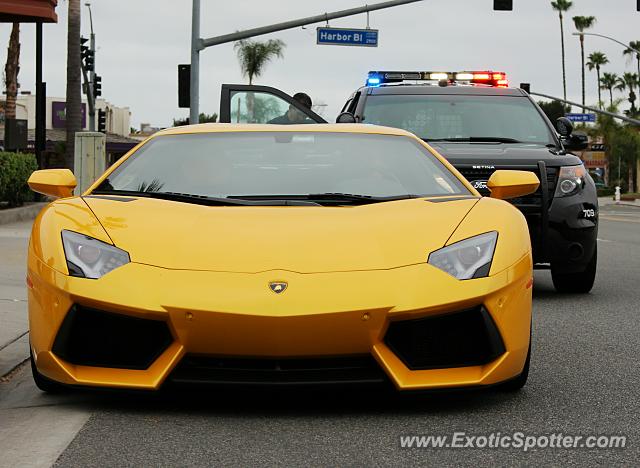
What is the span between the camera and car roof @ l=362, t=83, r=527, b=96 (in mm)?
11977

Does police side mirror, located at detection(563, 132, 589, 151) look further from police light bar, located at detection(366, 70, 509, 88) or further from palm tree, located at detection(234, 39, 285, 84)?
palm tree, located at detection(234, 39, 285, 84)

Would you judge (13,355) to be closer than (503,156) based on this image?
Yes

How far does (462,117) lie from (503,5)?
1912cm

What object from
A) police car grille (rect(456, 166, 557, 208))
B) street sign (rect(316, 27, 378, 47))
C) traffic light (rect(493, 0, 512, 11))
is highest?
traffic light (rect(493, 0, 512, 11))

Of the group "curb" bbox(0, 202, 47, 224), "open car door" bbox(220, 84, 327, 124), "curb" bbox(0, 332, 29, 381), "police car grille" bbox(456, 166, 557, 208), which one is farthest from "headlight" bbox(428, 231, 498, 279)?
"curb" bbox(0, 202, 47, 224)

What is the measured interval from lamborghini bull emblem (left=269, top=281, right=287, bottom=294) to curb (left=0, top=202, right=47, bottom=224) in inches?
711

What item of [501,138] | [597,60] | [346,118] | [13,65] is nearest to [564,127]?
[501,138]

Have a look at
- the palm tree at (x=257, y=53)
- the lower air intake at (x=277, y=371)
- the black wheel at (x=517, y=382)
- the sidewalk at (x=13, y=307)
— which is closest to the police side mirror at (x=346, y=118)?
the sidewalk at (x=13, y=307)

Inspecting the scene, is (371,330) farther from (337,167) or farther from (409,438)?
(337,167)

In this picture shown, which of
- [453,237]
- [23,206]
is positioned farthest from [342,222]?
[23,206]

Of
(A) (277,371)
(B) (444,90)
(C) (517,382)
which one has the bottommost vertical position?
(C) (517,382)

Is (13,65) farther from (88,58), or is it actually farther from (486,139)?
(486,139)

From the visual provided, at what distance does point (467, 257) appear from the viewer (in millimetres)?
5258

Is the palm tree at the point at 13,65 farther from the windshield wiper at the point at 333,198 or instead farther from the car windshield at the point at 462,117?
the windshield wiper at the point at 333,198
